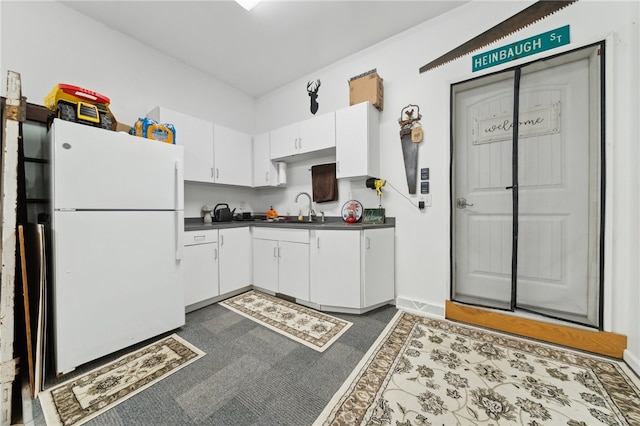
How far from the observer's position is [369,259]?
2176mm

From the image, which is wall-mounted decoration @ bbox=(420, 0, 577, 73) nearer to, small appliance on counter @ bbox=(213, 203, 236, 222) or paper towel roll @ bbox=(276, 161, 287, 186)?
paper towel roll @ bbox=(276, 161, 287, 186)

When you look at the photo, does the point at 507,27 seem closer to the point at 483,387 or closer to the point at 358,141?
the point at 358,141

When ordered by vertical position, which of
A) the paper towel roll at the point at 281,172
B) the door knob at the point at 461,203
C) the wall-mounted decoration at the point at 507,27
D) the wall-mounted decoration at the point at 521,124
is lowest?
the door knob at the point at 461,203

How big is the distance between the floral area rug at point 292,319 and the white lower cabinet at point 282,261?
0.15 metres

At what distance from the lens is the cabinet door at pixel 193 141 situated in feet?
7.80

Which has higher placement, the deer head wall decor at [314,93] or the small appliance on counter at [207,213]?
the deer head wall decor at [314,93]

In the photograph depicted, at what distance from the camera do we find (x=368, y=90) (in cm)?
237

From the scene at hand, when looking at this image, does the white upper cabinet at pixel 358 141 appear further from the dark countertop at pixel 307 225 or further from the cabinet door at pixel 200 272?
the cabinet door at pixel 200 272

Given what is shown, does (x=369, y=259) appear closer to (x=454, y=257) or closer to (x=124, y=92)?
(x=454, y=257)

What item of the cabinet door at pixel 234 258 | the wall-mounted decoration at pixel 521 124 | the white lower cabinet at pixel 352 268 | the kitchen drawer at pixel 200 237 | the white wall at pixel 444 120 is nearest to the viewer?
the white wall at pixel 444 120

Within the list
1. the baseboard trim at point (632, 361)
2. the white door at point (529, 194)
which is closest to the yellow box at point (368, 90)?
the white door at point (529, 194)

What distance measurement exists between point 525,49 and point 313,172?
2.20 m

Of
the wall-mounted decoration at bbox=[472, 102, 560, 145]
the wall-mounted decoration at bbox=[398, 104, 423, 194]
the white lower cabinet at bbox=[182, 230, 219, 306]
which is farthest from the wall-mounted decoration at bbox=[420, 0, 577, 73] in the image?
the white lower cabinet at bbox=[182, 230, 219, 306]

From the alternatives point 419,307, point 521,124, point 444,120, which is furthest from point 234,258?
point 521,124
